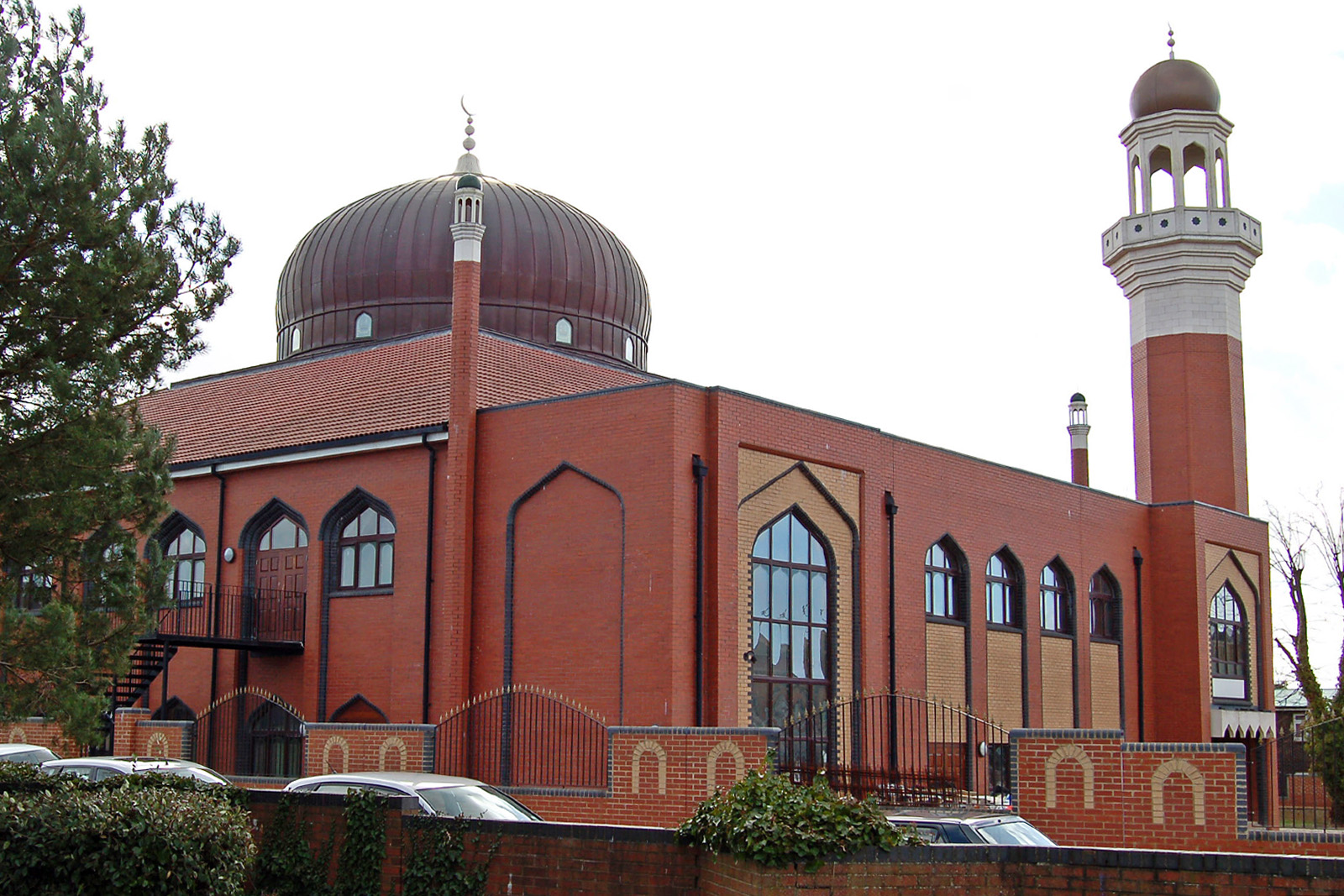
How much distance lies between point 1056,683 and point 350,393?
1391 cm

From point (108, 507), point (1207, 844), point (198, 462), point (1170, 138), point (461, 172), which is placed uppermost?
point (1170, 138)

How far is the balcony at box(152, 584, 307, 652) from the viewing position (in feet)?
73.4

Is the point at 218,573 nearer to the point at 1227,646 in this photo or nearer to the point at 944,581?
the point at 944,581

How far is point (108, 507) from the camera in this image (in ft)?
39.8

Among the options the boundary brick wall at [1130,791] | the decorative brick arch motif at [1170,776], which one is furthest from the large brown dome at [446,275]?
the decorative brick arch motif at [1170,776]

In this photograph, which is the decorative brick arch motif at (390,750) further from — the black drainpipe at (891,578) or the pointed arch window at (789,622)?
the black drainpipe at (891,578)

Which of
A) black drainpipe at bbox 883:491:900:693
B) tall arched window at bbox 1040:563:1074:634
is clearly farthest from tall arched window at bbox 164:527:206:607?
tall arched window at bbox 1040:563:1074:634

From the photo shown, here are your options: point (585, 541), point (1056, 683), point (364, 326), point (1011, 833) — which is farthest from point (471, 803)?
A: point (1056, 683)

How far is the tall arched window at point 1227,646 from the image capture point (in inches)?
1182

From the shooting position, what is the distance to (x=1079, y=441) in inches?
1385

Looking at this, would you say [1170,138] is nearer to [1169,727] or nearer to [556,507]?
[1169,727]

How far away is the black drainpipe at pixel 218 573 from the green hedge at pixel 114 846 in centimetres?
1302

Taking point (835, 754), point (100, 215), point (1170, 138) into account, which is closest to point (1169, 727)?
point (835, 754)

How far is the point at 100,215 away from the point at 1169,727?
2392cm
